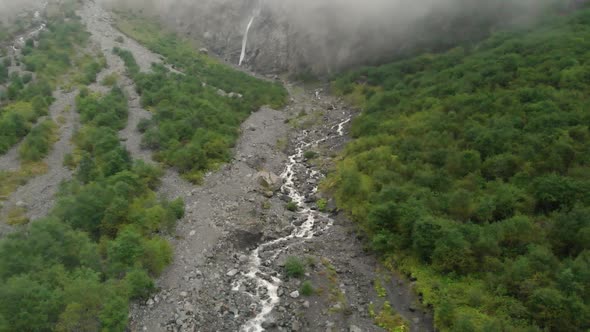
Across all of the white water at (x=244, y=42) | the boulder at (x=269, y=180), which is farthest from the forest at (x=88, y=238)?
the white water at (x=244, y=42)

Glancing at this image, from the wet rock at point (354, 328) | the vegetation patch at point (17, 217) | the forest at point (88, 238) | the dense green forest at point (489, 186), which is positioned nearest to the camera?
the forest at point (88, 238)

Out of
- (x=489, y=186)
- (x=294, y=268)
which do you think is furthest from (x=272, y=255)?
Result: (x=489, y=186)

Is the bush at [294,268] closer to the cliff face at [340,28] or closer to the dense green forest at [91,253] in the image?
the dense green forest at [91,253]

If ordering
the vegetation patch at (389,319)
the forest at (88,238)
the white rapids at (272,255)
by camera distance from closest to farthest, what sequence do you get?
the forest at (88,238), the vegetation patch at (389,319), the white rapids at (272,255)

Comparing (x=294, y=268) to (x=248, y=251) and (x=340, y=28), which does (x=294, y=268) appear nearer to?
(x=248, y=251)

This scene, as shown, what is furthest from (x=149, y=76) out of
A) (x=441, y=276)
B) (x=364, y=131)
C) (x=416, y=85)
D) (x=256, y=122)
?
(x=441, y=276)

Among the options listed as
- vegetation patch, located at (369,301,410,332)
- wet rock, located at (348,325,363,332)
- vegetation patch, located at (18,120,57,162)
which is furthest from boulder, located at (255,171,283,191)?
vegetation patch, located at (18,120,57,162)

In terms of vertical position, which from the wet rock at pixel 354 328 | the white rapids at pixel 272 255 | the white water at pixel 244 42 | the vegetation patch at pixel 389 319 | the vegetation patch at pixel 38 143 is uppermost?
the white water at pixel 244 42
